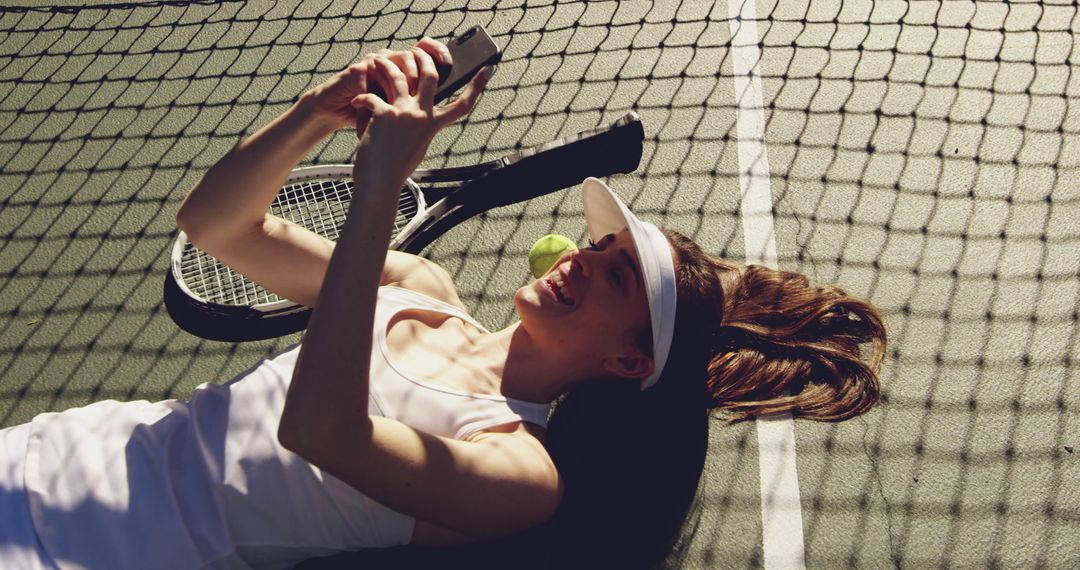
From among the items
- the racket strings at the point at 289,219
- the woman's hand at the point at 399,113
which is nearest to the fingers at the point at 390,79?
the woman's hand at the point at 399,113

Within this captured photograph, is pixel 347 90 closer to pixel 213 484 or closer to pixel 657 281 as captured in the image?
pixel 657 281

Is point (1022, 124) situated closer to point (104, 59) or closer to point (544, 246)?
point (544, 246)

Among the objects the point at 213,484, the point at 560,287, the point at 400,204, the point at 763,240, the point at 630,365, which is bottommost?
the point at 763,240

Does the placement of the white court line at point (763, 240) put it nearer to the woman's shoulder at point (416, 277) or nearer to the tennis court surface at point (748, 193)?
the tennis court surface at point (748, 193)

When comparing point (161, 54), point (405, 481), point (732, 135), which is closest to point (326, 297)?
point (405, 481)

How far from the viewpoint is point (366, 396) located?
1.84m

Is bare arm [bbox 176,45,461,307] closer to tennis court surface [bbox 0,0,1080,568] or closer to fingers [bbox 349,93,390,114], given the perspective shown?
fingers [bbox 349,93,390,114]

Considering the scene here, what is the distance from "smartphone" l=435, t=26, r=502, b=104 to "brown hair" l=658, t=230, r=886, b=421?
1.00 metres

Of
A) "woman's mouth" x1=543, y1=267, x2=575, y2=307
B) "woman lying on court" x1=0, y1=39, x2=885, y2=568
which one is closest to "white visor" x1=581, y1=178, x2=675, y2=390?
"woman lying on court" x1=0, y1=39, x2=885, y2=568

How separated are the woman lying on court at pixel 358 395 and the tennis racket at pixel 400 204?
806 millimetres

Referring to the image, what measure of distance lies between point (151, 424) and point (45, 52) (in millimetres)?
3305

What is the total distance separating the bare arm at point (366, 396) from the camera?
1799 mm

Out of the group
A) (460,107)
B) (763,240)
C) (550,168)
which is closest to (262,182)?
(460,107)

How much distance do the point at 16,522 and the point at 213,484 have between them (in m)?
0.51
